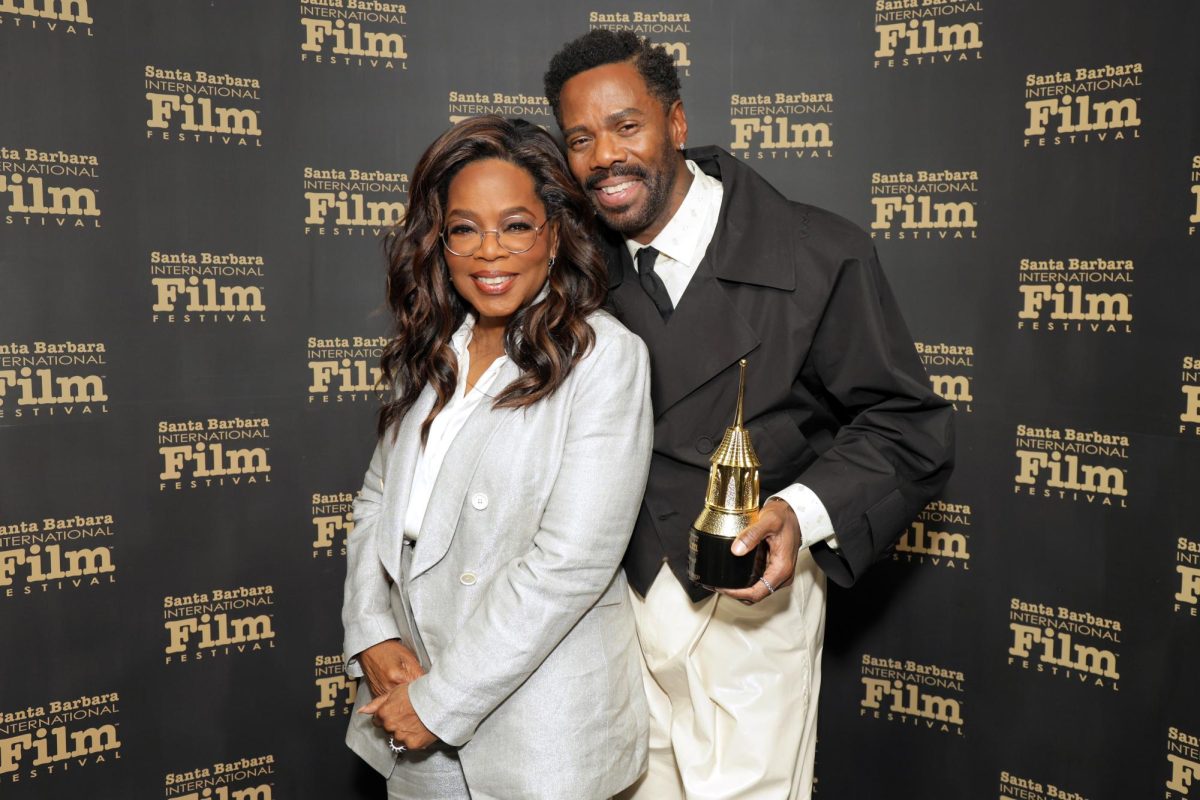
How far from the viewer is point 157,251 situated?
277cm

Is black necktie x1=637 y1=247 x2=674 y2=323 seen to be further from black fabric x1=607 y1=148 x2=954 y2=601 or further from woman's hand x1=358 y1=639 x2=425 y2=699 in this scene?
woman's hand x1=358 y1=639 x2=425 y2=699

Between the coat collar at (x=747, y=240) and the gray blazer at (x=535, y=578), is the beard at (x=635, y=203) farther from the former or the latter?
the gray blazer at (x=535, y=578)

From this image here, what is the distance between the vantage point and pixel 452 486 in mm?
1836

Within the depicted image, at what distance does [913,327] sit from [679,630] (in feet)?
4.32

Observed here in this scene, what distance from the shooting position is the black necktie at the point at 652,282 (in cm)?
215

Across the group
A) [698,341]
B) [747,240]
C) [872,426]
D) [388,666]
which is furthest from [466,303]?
[872,426]

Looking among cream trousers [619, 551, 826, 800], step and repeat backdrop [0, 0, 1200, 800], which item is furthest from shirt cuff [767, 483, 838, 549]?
step and repeat backdrop [0, 0, 1200, 800]

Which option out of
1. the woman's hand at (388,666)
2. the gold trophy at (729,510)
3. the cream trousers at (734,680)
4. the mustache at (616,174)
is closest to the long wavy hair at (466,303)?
the mustache at (616,174)

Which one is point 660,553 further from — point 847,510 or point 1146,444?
point 1146,444

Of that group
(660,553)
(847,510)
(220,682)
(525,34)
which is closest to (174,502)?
(220,682)

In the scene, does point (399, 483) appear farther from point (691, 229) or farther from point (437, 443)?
point (691, 229)

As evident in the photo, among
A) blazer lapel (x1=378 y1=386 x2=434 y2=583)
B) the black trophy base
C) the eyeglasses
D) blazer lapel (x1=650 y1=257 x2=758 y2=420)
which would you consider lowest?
the black trophy base

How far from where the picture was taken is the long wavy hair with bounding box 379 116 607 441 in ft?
6.11

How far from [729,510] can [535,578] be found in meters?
0.38
